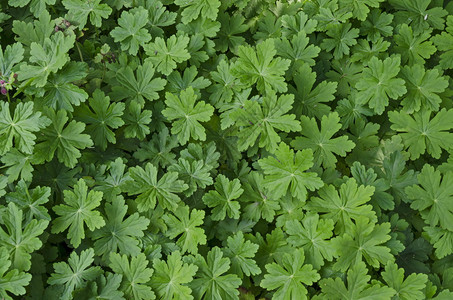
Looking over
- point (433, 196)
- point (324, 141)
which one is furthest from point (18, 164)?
point (433, 196)

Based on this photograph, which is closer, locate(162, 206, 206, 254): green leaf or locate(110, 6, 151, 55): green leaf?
locate(162, 206, 206, 254): green leaf

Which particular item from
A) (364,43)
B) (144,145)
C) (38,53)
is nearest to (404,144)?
(364,43)

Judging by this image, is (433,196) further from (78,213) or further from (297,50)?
(78,213)

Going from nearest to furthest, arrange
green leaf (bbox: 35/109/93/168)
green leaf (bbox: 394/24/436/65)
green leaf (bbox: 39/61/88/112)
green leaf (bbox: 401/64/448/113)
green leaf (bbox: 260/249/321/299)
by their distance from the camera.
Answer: green leaf (bbox: 260/249/321/299)
green leaf (bbox: 35/109/93/168)
green leaf (bbox: 39/61/88/112)
green leaf (bbox: 401/64/448/113)
green leaf (bbox: 394/24/436/65)

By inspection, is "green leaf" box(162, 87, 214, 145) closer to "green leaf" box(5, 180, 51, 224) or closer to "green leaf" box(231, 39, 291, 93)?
"green leaf" box(231, 39, 291, 93)

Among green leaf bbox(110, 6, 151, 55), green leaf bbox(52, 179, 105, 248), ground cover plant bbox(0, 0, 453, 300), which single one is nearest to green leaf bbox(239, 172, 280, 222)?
ground cover plant bbox(0, 0, 453, 300)

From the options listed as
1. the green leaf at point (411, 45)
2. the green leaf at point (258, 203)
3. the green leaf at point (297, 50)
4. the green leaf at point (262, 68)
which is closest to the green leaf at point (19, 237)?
the green leaf at point (258, 203)
